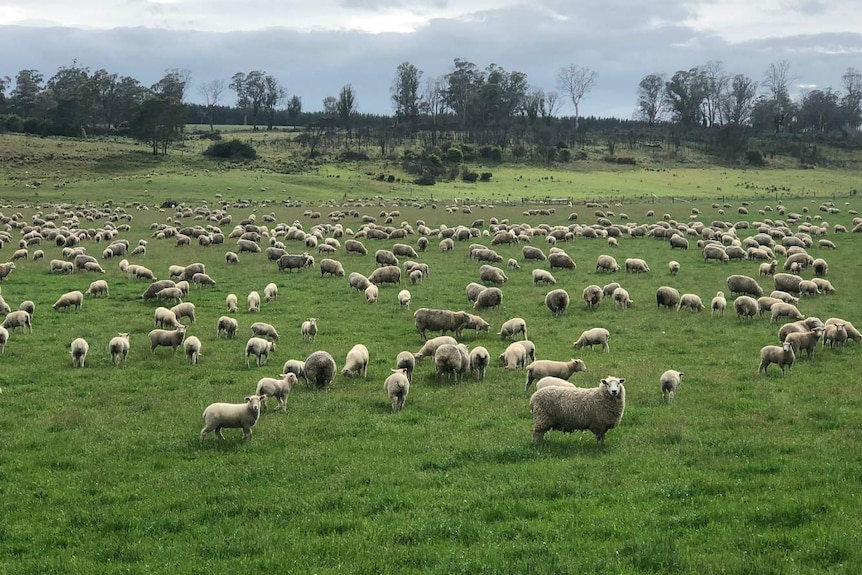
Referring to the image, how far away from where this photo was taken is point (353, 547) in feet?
27.4

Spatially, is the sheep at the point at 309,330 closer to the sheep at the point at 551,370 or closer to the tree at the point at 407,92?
the sheep at the point at 551,370

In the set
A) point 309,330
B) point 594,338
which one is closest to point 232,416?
point 309,330

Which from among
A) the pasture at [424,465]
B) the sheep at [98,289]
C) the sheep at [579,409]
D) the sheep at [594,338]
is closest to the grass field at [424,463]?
the pasture at [424,465]

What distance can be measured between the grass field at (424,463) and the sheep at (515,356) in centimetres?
31

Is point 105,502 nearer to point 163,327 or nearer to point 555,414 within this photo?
point 555,414

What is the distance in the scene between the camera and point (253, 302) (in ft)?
79.8

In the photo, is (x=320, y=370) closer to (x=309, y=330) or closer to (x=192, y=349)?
(x=192, y=349)

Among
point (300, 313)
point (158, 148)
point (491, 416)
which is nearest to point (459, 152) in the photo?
point (158, 148)

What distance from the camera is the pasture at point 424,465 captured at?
8219 mm

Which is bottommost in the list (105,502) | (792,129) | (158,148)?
(105,502)

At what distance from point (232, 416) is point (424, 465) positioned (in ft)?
11.5

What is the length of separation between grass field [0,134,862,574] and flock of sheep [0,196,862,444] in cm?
47

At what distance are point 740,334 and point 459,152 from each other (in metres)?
87.2

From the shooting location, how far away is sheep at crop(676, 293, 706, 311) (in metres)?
24.0
